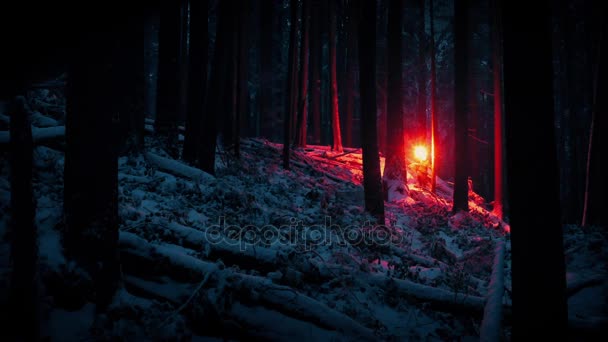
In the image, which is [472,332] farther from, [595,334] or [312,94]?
[312,94]

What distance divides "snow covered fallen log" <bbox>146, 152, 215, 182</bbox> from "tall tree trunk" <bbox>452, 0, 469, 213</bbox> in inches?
365

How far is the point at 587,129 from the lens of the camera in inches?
934

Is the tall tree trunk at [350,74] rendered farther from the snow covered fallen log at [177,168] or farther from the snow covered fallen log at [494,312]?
the snow covered fallen log at [494,312]

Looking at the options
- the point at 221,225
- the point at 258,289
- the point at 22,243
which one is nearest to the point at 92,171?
the point at 22,243

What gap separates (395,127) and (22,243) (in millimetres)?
11501

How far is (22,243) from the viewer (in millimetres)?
3014

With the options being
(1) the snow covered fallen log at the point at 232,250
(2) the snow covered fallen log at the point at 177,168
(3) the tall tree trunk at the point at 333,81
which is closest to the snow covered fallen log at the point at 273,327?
(1) the snow covered fallen log at the point at 232,250

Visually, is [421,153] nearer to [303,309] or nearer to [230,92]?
[230,92]

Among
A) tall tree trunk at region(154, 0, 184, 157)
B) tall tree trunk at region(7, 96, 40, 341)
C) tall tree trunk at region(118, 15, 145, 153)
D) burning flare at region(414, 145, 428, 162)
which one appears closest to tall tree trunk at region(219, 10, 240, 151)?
tall tree trunk at region(154, 0, 184, 157)

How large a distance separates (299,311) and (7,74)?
3.63m

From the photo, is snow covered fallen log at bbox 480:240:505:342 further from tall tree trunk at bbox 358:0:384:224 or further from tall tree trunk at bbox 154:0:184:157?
tall tree trunk at bbox 154:0:184:157

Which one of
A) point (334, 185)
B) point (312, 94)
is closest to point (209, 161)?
point (334, 185)

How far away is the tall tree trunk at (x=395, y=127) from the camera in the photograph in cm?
1228

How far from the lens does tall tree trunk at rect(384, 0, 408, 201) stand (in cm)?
1228
